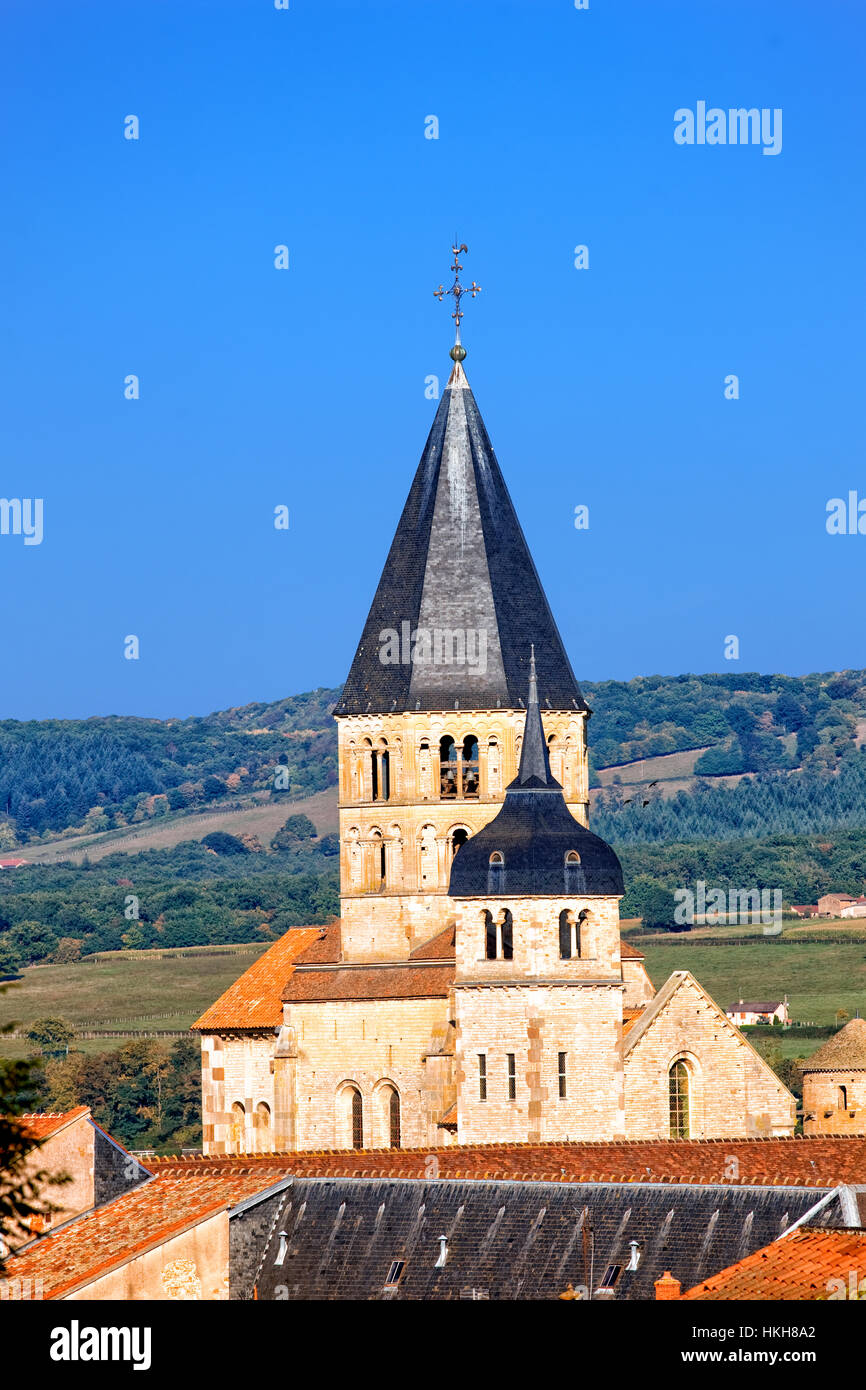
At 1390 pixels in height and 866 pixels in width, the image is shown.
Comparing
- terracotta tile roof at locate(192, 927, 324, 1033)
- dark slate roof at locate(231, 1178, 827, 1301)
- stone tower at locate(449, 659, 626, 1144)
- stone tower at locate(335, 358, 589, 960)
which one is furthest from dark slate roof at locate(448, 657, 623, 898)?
dark slate roof at locate(231, 1178, 827, 1301)

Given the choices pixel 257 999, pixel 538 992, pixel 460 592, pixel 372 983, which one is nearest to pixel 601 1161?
pixel 538 992

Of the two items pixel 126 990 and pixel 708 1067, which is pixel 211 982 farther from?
pixel 708 1067

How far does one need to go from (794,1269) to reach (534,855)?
83.5 feet

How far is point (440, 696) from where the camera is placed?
80.2 meters

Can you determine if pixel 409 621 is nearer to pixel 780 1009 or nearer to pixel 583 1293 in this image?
pixel 583 1293

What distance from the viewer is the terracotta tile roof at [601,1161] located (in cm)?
6150

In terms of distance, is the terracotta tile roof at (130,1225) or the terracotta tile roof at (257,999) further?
the terracotta tile roof at (257,999)

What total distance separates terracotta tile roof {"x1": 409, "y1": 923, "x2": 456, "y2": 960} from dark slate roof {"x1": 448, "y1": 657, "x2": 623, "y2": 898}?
5.25 meters

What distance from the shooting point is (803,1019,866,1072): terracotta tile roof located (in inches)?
3413

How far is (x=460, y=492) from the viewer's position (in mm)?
82438

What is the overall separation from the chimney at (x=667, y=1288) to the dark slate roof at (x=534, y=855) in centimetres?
2132

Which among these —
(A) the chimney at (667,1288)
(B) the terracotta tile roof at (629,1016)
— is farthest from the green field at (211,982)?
(A) the chimney at (667,1288)

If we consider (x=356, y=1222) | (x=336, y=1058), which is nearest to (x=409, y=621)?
(x=336, y=1058)

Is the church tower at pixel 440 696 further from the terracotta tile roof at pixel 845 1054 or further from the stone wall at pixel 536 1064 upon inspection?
the terracotta tile roof at pixel 845 1054
